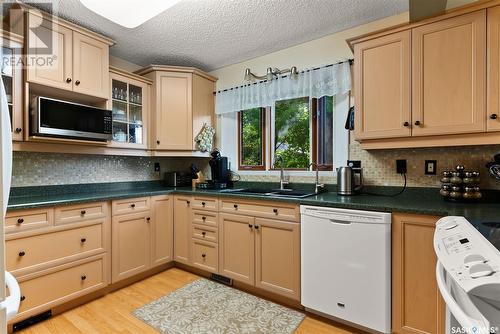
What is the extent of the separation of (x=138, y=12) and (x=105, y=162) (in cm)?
180

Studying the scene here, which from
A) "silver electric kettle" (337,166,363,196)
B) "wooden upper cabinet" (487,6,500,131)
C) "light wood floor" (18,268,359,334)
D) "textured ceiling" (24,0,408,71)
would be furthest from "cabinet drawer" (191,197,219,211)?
"wooden upper cabinet" (487,6,500,131)

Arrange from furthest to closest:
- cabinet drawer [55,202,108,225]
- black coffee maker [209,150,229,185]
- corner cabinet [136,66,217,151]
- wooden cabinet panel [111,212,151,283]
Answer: black coffee maker [209,150,229,185] → corner cabinet [136,66,217,151] → wooden cabinet panel [111,212,151,283] → cabinet drawer [55,202,108,225]

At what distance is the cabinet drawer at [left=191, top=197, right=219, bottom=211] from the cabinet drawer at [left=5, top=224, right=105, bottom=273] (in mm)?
857

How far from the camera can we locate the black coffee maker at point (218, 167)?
3025mm

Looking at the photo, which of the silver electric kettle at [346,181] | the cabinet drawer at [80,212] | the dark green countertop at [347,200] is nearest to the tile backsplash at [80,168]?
the dark green countertop at [347,200]

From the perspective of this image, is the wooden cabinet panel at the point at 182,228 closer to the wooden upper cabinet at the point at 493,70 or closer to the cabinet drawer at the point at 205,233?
the cabinet drawer at the point at 205,233

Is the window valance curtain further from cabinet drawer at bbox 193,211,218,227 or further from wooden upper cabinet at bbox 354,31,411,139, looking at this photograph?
cabinet drawer at bbox 193,211,218,227

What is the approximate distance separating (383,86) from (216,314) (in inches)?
84.9

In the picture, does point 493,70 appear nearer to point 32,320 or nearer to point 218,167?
point 218,167

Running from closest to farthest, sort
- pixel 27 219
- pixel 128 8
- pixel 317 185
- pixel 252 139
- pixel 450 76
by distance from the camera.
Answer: pixel 128 8, pixel 450 76, pixel 27 219, pixel 317 185, pixel 252 139

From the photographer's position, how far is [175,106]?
3010mm

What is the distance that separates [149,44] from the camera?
2.61 m

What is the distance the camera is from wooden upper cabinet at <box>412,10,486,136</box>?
5.22ft

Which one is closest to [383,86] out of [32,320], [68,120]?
[68,120]
